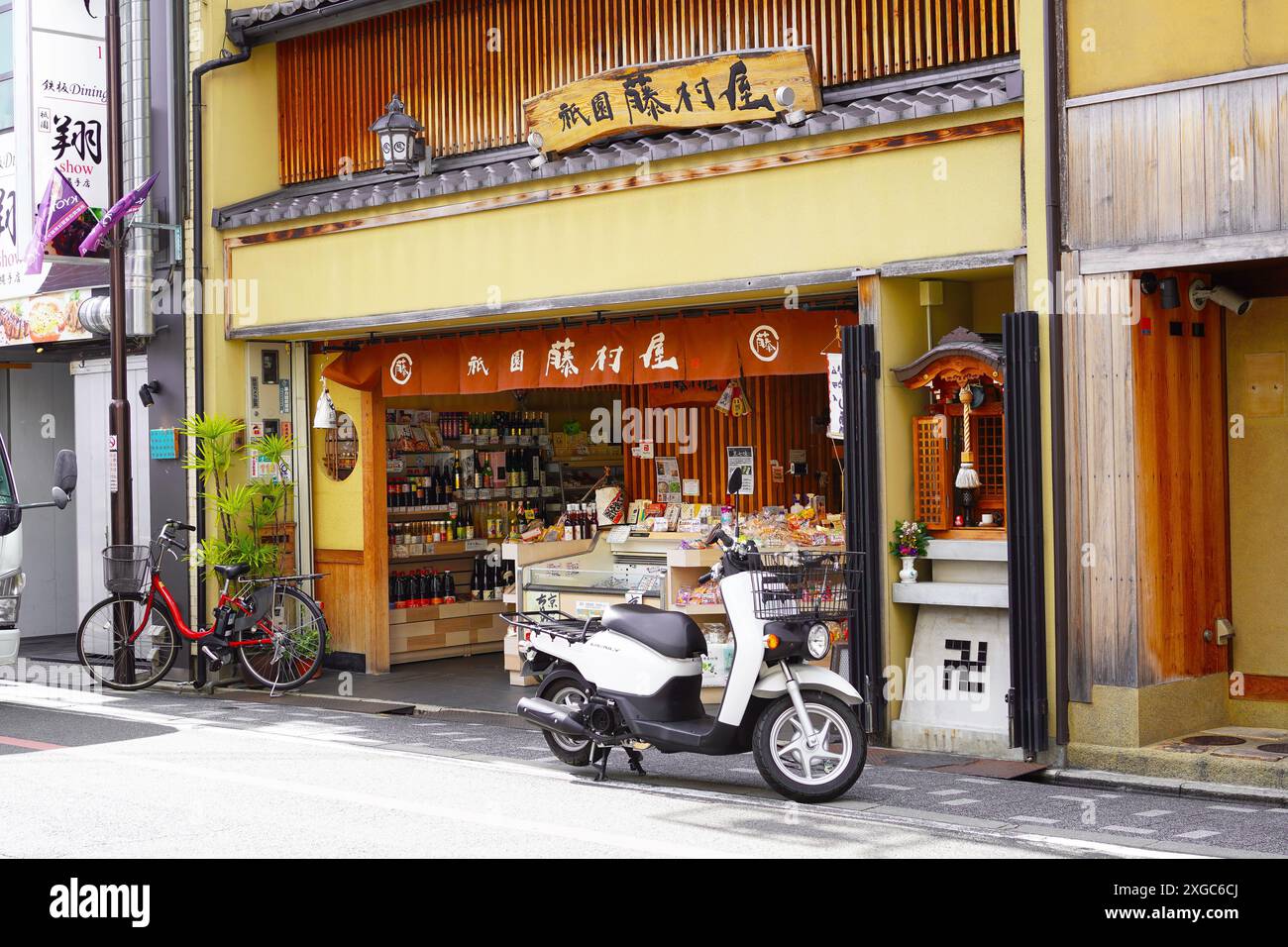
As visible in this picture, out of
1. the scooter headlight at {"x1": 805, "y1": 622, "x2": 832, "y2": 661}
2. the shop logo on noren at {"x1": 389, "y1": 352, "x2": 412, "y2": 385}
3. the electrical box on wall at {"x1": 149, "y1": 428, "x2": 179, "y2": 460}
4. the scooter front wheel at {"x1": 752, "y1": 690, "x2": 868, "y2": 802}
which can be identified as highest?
the shop logo on noren at {"x1": 389, "y1": 352, "x2": 412, "y2": 385}

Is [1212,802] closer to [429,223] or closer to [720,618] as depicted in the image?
[720,618]

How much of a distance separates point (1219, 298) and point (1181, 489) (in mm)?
1359

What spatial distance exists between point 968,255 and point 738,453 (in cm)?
428

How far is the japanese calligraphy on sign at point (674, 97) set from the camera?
11117mm

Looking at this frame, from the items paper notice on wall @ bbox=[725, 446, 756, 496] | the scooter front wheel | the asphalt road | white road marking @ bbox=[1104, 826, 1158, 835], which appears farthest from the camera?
paper notice on wall @ bbox=[725, 446, 756, 496]

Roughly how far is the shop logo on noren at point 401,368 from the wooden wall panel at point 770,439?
261cm

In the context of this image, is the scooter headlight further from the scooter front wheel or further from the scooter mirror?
the scooter mirror

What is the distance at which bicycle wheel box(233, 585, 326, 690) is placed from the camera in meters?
13.9

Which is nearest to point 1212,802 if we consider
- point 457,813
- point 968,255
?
point 968,255

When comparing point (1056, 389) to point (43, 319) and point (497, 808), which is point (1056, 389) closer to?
point (497, 808)

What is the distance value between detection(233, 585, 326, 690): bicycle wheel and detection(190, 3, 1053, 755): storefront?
1095mm

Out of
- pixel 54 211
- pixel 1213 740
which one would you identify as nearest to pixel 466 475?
pixel 54 211

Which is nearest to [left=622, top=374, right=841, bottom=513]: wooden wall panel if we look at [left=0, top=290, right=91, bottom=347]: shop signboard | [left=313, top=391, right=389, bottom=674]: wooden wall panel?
[left=313, top=391, right=389, bottom=674]: wooden wall panel

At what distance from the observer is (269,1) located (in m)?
14.7
